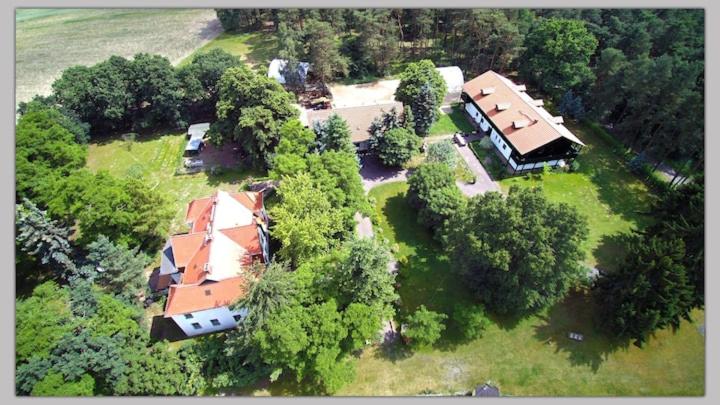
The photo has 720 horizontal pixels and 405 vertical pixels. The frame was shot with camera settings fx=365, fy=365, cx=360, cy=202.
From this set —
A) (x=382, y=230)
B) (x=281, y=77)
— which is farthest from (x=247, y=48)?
(x=382, y=230)

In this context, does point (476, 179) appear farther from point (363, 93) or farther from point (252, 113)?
point (252, 113)

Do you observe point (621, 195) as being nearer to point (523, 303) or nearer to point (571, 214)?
point (571, 214)

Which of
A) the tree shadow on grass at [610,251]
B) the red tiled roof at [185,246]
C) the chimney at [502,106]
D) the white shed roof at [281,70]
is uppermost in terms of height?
the white shed roof at [281,70]

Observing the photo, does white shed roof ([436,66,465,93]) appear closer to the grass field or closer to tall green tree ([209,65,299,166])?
tall green tree ([209,65,299,166])

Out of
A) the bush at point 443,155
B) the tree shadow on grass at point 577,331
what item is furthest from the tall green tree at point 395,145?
the tree shadow on grass at point 577,331

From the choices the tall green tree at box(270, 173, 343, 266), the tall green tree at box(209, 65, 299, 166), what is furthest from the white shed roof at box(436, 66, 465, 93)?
the tall green tree at box(270, 173, 343, 266)

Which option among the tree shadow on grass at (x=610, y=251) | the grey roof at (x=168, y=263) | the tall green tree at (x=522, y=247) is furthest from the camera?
the tree shadow on grass at (x=610, y=251)

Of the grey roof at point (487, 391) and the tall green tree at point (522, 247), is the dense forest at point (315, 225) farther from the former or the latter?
the grey roof at point (487, 391)
